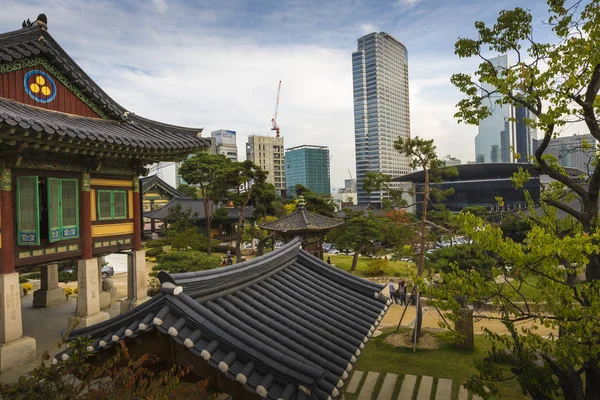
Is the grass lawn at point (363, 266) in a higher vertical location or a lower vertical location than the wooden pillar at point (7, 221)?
lower

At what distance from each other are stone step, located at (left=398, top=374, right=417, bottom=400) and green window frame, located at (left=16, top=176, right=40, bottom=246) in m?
10.7

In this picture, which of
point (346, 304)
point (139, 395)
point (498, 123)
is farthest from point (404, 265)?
point (498, 123)

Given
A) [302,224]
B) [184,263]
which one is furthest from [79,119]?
[302,224]

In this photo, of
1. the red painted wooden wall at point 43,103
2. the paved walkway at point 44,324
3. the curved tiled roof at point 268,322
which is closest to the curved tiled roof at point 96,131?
the red painted wooden wall at point 43,103

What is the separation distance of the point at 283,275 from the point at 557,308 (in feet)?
15.4

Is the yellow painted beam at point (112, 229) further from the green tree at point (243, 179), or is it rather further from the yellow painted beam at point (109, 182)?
the green tree at point (243, 179)

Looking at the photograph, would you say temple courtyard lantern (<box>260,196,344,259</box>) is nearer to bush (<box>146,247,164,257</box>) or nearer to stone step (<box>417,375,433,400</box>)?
stone step (<box>417,375,433,400</box>)

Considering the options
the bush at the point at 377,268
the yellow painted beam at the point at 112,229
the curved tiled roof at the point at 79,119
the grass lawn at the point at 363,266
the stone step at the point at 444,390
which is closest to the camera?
the curved tiled roof at the point at 79,119

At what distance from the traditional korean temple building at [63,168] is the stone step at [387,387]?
29.3 ft

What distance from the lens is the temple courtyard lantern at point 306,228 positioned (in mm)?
18734

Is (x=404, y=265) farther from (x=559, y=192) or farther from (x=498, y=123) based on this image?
(x=498, y=123)

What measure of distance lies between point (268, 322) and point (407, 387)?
7.26m

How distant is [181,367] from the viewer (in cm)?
437

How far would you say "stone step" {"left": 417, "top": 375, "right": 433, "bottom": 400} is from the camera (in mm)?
10367
